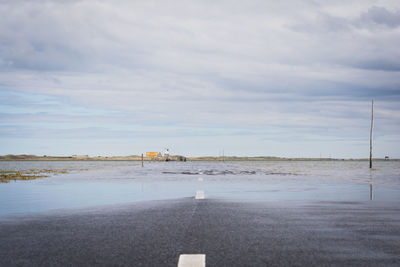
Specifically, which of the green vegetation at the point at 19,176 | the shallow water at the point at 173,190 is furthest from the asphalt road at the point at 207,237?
the green vegetation at the point at 19,176

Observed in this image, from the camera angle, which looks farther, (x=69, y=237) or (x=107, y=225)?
(x=107, y=225)

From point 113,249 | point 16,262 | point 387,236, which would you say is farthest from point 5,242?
point 387,236

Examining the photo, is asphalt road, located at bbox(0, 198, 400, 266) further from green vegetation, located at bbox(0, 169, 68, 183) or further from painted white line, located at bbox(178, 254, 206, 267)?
green vegetation, located at bbox(0, 169, 68, 183)

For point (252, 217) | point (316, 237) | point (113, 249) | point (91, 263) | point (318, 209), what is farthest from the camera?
point (318, 209)

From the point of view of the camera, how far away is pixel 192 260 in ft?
19.1

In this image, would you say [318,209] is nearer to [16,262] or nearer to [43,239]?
[43,239]

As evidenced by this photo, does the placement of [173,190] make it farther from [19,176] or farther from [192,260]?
[19,176]

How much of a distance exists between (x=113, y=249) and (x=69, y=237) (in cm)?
149

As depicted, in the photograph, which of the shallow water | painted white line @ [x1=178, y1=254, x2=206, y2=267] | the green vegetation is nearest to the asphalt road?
painted white line @ [x1=178, y1=254, x2=206, y2=267]

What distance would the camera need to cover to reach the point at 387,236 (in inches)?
307

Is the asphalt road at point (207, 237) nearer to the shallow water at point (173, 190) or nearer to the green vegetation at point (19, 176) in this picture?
the shallow water at point (173, 190)

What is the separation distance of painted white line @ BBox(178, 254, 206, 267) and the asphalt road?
0.09 meters

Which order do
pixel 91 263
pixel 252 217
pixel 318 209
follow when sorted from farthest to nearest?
pixel 318 209 → pixel 252 217 → pixel 91 263

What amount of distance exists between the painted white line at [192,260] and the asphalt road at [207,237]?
0.09 metres
